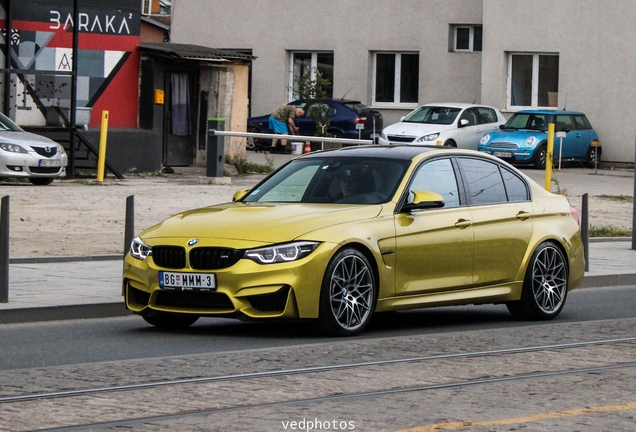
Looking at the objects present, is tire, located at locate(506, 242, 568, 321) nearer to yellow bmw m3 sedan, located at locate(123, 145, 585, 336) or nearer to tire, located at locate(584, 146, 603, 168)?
yellow bmw m3 sedan, located at locate(123, 145, 585, 336)

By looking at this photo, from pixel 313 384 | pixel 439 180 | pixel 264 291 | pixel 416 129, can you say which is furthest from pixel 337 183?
pixel 416 129

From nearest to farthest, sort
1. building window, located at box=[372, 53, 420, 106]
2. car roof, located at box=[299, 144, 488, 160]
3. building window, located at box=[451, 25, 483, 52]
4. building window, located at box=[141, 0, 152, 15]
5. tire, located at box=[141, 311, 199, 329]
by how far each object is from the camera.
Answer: tire, located at box=[141, 311, 199, 329] < car roof, located at box=[299, 144, 488, 160] < building window, located at box=[451, 25, 483, 52] < building window, located at box=[372, 53, 420, 106] < building window, located at box=[141, 0, 152, 15]

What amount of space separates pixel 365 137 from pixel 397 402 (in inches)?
1334

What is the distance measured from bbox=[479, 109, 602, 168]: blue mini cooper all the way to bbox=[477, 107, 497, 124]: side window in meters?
0.71

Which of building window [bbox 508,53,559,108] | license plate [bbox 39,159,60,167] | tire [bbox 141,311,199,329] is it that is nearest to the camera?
tire [bbox 141,311,199,329]

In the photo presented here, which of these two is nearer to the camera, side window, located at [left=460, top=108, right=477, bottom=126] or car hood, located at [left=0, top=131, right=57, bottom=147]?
car hood, located at [left=0, top=131, right=57, bottom=147]

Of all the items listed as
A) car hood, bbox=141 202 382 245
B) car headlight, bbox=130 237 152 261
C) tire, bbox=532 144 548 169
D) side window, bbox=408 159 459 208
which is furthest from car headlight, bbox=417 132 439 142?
car headlight, bbox=130 237 152 261

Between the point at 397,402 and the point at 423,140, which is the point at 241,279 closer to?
the point at 397,402

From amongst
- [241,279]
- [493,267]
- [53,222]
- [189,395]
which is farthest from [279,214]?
[53,222]

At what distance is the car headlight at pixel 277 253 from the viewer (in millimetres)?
9609

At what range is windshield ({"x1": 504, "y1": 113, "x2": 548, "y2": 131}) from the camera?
122 feet

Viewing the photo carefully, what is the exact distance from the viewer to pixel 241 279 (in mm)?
9602

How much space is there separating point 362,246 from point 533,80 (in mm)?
33735

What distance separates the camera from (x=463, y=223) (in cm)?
1096
